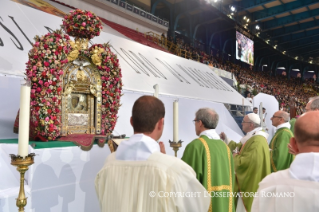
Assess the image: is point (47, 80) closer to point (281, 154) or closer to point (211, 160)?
point (211, 160)

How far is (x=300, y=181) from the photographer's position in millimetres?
1309

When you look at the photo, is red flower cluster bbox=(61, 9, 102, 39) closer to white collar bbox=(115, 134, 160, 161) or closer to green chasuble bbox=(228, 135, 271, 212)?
white collar bbox=(115, 134, 160, 161)

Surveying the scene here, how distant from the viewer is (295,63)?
38438mm

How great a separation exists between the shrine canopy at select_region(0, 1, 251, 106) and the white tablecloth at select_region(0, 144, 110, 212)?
1.64 m

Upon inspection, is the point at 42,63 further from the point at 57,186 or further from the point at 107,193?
the point at 107,193

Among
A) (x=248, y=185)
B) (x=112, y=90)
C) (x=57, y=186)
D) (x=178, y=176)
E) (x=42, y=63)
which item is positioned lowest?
(x=248, y=185)

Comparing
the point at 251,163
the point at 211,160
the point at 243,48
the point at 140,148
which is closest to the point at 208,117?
the point at 211,160

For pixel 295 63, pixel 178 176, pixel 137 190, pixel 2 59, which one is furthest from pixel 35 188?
pixel 295 63

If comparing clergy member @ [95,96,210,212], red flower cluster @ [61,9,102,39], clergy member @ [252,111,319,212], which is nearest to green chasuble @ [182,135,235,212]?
clergy member @ [95,96,210,212]

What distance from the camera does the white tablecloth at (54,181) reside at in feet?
7.92

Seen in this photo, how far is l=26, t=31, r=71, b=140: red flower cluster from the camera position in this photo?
9.25 ft

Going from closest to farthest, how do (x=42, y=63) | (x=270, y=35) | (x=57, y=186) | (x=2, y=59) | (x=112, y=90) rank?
(x=57, y=186), (x=42, y=63), (x=112, y=90), (x=2, y=59), (x=270, y=35)

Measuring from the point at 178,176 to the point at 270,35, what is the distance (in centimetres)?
2959

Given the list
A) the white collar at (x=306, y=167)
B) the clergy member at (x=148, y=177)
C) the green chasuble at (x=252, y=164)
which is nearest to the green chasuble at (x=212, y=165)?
the green chasuble at (x=252, y=164)
